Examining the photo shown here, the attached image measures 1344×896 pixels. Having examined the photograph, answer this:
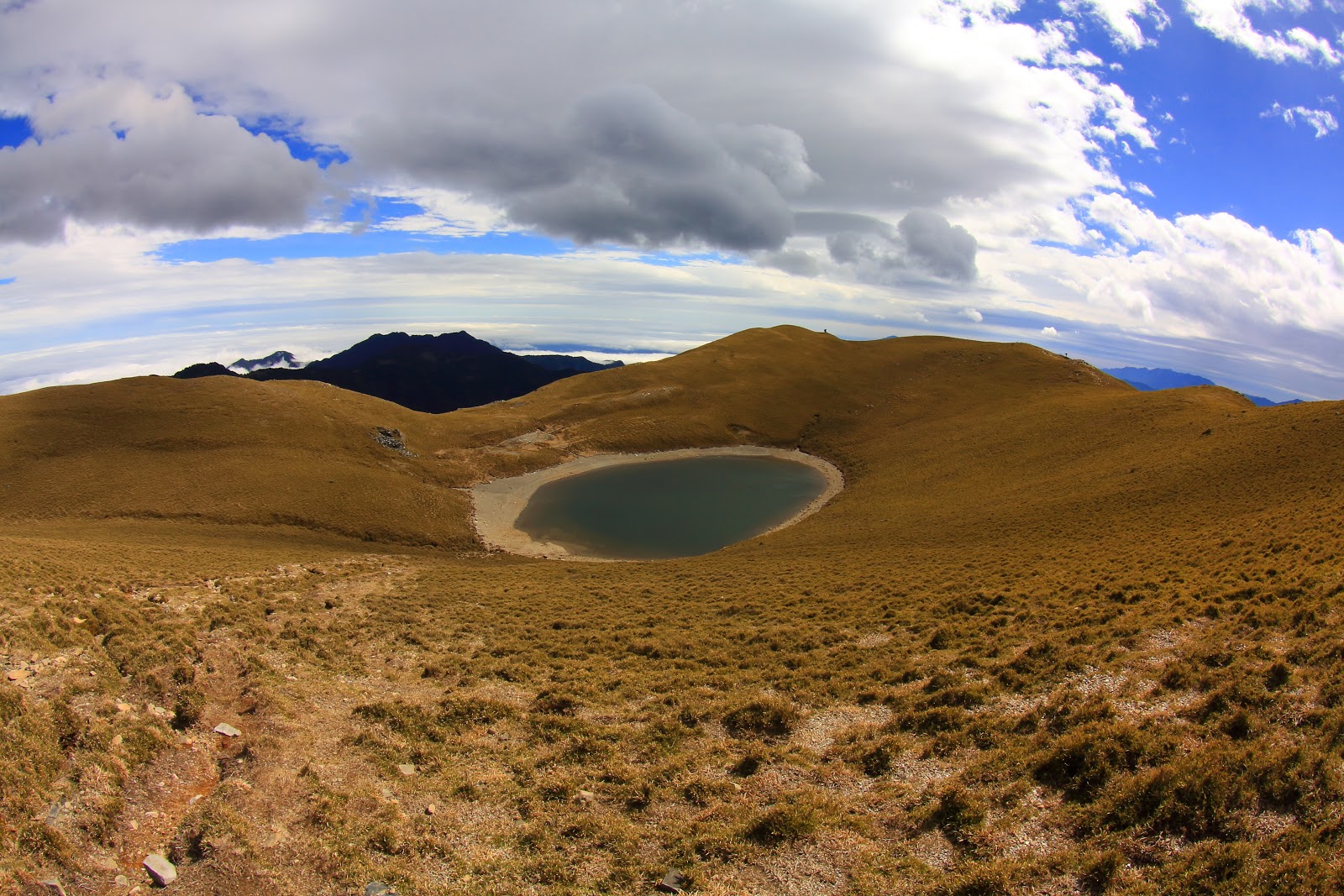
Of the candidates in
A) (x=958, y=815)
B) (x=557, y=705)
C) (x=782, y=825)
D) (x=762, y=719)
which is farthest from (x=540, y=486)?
(x=958, y=815)

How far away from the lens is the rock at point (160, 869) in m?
8.91

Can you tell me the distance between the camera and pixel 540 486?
71.6 metres

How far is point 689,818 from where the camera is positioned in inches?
430

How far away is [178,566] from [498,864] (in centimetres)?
2839

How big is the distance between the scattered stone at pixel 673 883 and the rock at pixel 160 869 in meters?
7.20

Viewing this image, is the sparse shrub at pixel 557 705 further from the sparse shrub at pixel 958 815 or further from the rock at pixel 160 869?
the sparse shrub at pixel 958 815

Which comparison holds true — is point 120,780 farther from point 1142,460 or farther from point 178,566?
point 1142,460

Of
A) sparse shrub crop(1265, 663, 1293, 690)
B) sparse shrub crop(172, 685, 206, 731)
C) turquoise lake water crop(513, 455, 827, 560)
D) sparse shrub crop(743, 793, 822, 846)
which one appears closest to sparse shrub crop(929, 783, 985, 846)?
sparse shrub crop(743, 793, 822, 846)

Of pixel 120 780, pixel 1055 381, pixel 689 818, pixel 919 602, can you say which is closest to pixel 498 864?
pixel 689 818

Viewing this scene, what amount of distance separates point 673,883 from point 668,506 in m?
55.0

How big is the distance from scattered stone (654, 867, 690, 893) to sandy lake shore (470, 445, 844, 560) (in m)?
40.7

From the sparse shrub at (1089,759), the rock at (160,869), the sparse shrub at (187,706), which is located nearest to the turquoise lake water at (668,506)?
the sparse shrub at (187,706)

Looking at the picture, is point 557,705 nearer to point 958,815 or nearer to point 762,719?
point 762,719

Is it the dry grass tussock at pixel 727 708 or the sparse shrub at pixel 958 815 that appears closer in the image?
the dry grass tussock at pixel 727 708
